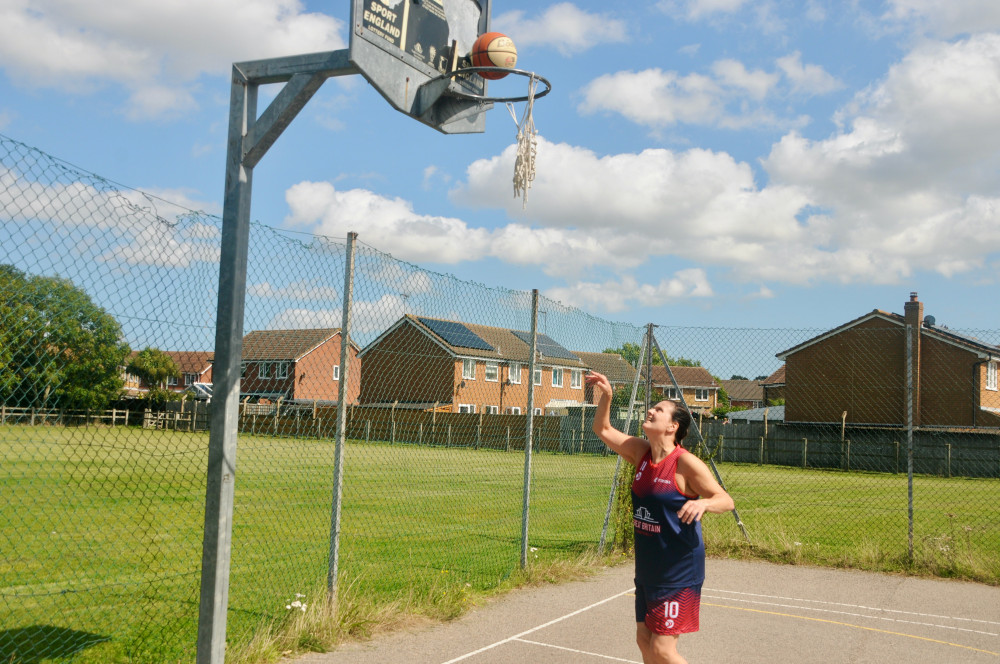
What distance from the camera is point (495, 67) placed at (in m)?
5.78

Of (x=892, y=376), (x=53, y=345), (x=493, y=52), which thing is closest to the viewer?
(x=53, y=345)

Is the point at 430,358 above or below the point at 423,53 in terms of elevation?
below

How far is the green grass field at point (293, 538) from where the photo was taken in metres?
5.39

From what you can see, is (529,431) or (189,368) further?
(529,431)

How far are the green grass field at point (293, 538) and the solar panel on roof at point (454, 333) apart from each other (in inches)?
47.9

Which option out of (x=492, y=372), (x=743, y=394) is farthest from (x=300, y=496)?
(x=743, y=394)

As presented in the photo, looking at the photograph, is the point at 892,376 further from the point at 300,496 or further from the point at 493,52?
the point at 493,52

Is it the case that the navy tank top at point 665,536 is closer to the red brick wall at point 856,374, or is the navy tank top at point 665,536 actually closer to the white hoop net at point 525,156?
the white hoop net at point 525,156

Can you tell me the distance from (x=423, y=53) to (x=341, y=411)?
2614 mm

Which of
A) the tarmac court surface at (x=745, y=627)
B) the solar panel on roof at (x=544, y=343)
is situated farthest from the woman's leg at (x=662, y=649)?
the solar panel on roof at (x=544, y=343)

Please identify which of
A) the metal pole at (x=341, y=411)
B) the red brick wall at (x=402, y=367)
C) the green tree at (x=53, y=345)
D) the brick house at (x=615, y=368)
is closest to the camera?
the green tree at (x=53, y=345)

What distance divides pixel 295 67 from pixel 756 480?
71.5 ft

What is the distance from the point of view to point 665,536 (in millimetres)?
4504

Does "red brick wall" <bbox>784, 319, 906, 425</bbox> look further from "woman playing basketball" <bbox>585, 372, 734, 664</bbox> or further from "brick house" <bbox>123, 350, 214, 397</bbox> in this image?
"brick house" <bbox>123, 350, 214, 397</bbox>
